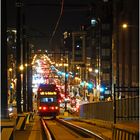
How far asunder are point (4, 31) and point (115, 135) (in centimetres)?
566

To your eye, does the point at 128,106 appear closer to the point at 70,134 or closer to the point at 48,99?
the point at 70,134

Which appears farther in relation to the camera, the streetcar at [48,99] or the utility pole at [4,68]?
the streetcar at [48,99]

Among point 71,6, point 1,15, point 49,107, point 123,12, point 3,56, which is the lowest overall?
point 49,107

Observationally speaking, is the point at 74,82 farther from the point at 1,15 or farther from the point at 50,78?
the point at 1,15

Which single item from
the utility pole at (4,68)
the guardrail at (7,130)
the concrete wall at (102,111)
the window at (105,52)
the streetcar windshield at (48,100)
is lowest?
the streetcar windshield at (48,100)

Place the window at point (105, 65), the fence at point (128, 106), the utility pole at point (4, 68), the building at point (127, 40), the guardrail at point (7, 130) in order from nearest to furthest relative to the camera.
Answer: the guardrail at point (7, 130)
the utility pole at point (4, 68)
the fence at point (128, 106)
the building at point (127, 40)
the window at point (105, 65)

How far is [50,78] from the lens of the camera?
18450cm

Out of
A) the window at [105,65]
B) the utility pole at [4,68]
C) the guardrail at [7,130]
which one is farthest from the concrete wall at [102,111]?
the window at [105,65]

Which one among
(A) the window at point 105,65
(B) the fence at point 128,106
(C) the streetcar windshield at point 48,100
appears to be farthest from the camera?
(A) the window at point 105,65

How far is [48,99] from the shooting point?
67.3 metres

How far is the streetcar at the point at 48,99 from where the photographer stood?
66.9 metres

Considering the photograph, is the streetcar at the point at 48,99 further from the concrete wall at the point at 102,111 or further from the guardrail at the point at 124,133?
the guardrail at the point at 124,133

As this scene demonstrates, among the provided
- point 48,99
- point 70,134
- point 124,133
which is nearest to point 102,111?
point 70,134

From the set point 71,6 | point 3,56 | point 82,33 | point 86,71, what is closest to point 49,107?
point 71,6
